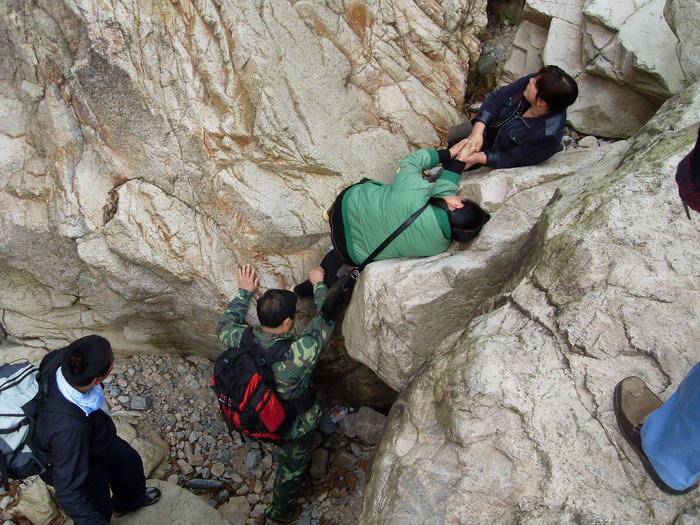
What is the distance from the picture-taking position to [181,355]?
22.0ft

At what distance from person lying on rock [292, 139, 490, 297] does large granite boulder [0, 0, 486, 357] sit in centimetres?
73

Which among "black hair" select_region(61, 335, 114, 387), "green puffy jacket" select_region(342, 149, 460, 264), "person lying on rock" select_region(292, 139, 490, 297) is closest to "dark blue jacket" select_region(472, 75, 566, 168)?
"person lying on rock" select_region(292, 139, 490, 297)

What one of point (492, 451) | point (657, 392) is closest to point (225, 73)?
point (492, 451)

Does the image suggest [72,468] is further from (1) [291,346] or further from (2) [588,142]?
(2) [588,142]

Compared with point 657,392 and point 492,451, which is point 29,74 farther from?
point 657,392

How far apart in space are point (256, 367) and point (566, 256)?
271 cm

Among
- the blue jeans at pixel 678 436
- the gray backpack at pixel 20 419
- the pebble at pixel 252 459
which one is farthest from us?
the pebble at pixel 252 459

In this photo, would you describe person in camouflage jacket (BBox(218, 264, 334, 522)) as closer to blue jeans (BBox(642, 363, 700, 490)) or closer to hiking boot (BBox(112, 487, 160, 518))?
hiking boot (BBox(112, 487, 160, 518))

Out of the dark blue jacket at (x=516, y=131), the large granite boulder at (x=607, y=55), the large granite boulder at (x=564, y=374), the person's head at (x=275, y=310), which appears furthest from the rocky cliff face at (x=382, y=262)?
the person's head at (x=275, y=310)

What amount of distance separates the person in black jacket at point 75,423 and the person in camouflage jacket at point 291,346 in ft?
4.21

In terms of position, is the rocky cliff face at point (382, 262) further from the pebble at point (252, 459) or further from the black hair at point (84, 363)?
the black hair at point (84, 363)

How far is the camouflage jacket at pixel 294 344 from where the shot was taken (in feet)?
15.1

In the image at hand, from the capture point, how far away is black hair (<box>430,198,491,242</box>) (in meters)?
4.16

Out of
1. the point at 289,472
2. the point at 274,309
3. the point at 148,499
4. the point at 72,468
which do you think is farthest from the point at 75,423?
the point at 289,472
